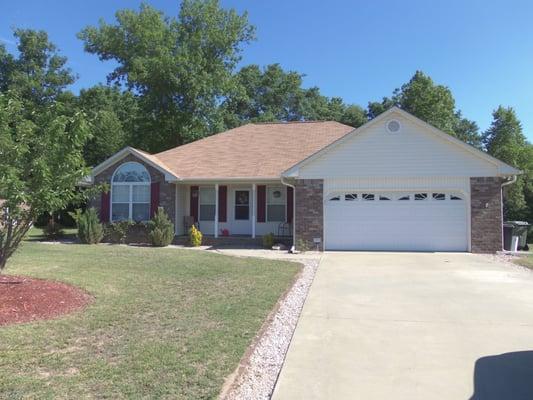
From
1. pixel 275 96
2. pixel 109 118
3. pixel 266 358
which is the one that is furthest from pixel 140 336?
pixel 275 96

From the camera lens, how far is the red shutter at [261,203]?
66.7ft

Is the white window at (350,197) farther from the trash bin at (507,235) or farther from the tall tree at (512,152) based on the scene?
the tall tree at (512,152)

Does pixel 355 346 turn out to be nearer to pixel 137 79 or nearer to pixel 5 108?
pixel 5 108

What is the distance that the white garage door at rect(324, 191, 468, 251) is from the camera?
54.6 feet

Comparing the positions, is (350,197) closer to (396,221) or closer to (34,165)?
(396,221)

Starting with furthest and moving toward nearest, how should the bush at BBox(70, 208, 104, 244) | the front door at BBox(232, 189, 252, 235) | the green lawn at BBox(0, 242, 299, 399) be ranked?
the front door at BBox(232, 189, 252, 235) → the bush at BBox(70, 208, 104, 244) → the green lawn at BBox(0, 242, 299, 399)

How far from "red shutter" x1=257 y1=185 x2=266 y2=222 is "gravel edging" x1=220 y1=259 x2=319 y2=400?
1184cm

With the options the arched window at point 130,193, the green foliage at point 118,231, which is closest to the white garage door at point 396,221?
the arched window at point 130,193

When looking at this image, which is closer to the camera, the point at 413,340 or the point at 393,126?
the point at 413,340

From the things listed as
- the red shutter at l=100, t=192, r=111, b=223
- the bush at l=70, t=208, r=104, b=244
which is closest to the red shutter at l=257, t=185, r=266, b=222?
the red shutter at l=100, t=192, r=111, b=223

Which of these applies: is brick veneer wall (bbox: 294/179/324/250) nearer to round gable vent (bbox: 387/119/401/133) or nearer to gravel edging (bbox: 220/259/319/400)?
round gable vent (bbox: 387/119/401/133)

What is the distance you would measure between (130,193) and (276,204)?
20.1 ft

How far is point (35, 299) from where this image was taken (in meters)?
7.36

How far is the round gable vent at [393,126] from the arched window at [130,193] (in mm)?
9850
